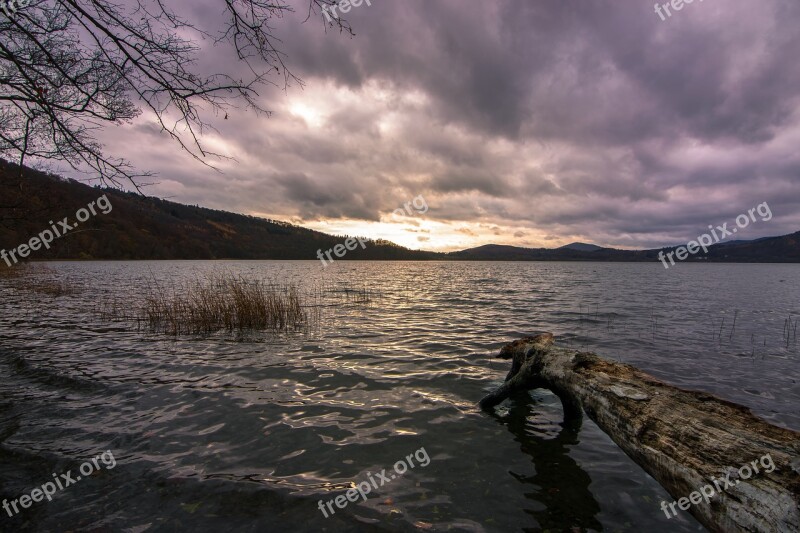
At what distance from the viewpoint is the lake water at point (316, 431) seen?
423cm

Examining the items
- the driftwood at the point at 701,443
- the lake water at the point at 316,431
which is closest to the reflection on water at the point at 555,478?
the lake water at the point at 316,431

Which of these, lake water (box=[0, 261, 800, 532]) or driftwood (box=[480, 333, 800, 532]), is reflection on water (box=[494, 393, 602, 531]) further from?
driftwood (box=[480, 333, 800, 532])

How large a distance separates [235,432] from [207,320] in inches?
397

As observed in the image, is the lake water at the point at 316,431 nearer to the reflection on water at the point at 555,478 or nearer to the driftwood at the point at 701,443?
the reflection on water at the point at 555,478

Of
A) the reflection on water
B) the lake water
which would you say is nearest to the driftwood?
the reflection on water

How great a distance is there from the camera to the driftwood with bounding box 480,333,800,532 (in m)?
2.62

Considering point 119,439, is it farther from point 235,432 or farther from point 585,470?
point 585,470

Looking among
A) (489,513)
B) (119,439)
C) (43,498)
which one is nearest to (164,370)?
(119,439)

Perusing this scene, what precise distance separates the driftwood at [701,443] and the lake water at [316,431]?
1.22 meters

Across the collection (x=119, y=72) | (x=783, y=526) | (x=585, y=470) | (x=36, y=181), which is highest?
(x=119, y=72)

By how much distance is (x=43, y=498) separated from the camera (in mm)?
4273

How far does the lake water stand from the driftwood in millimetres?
1225

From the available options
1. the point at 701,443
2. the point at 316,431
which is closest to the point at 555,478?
the point at 701,443

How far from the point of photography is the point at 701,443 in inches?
128
